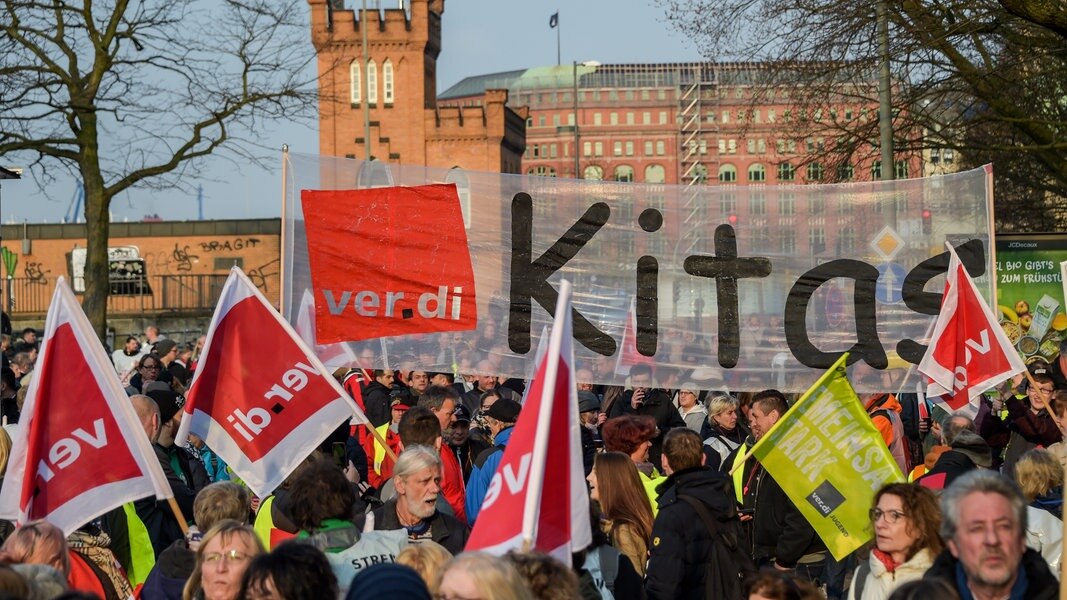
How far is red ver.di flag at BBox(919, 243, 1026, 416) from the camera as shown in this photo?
30.4ft

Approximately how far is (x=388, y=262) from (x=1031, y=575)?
5.56 m

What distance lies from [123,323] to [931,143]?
3138 centimetres

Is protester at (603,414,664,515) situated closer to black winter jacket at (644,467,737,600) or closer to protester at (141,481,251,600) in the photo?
black winter jacket at (644,467,737,600)

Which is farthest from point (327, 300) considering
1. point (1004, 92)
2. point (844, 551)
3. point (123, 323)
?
point (123, 323)

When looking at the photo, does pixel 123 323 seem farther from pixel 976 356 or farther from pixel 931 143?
pixel 976 356

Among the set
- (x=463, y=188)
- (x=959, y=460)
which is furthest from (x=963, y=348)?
(x=463, y=188)

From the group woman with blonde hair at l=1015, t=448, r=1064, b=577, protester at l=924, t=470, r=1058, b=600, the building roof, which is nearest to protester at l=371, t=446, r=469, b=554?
protester at l=924, t=470, r=1058, b=600

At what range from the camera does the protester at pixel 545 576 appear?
16.1ft

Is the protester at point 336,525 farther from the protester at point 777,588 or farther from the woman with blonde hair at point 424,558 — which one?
the protester at point 777,588

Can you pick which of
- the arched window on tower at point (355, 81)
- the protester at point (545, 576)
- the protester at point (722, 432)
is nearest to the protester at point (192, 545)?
the protester at point (545, 576)

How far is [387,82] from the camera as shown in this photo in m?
75.9

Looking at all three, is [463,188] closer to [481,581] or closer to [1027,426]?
[1027,426]

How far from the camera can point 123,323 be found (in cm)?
4778

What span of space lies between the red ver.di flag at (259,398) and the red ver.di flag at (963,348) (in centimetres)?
378
